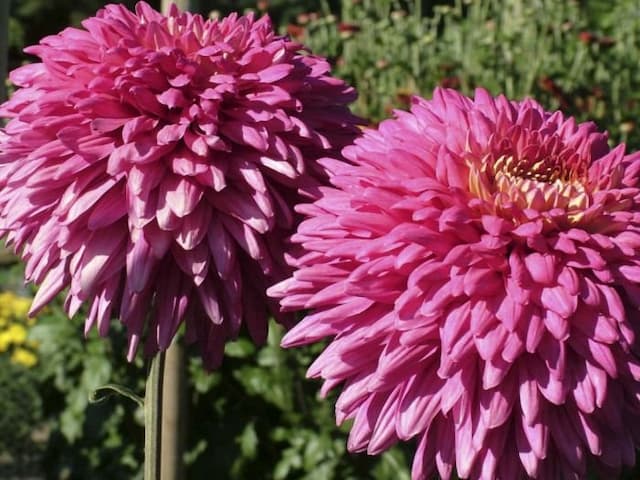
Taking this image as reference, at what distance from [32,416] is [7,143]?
3.06 meters

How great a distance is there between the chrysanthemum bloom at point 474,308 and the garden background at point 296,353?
2.88ft

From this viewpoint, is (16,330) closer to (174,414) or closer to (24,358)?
(24,358)

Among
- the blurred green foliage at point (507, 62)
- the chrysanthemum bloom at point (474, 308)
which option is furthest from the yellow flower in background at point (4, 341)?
the chrysanthemum bloom at point (474, 308)

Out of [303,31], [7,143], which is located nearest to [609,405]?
[7,143]

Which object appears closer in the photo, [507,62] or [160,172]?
[160,172]

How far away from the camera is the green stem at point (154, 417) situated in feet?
3.44

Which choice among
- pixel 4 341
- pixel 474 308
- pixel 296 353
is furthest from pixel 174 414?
pixel 4 341

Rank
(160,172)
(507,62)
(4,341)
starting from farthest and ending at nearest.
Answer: (4,341) < (507,62) < (160,172)

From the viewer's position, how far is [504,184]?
919 mm

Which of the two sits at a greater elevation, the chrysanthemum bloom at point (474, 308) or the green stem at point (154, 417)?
the chrysanthemum bloom at point (474, 308)

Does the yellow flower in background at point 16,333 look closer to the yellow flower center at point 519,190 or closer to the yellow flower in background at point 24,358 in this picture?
the yellow flower in background at point 24,358

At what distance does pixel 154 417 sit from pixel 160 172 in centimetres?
24

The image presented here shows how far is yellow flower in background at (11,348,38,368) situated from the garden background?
0.04 ft

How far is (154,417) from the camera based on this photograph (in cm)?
105
